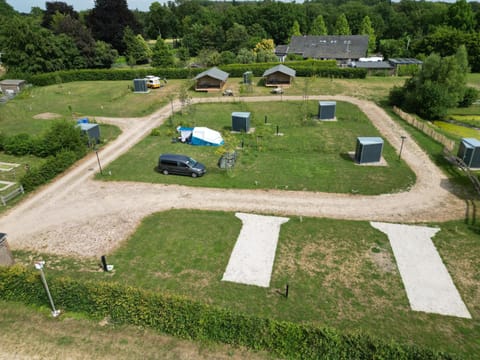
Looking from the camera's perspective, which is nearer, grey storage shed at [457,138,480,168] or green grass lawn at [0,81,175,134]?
grey storage shed at [457,138,480,168]

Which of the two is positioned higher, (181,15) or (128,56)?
(181,15)

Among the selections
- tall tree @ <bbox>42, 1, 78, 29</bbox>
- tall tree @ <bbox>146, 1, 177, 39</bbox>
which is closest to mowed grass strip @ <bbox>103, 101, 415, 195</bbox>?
tall tree @ <bbox>42, 1, 78, 29</bbox>

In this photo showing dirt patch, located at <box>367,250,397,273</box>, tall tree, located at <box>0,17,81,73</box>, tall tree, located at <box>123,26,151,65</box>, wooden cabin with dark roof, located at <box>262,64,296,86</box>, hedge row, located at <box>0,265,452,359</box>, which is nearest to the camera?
hedge row, located at <box>0,265,452,359</box>

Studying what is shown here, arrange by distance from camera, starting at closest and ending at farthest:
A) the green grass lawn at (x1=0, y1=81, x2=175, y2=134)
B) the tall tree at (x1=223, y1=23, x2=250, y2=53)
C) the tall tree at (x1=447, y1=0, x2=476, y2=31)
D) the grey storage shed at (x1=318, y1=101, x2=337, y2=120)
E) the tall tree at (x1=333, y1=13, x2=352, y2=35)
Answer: the grey storage shed at (x1=318, y1=101, x2=337, y2=120) → the green grass lawn at (x1=0, y1=81, x2=175, y2=134) → the tall tree at (x1=447, y1=0, x2=476, y2=31) → the tall tree at (x1=223, y1=23, x2=250, y2=53) → the tall tree at (x1=333, y1=13, x2=352, y2=35)

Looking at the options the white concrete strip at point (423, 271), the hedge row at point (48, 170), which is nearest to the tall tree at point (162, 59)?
the hedge row at point (48, 170)

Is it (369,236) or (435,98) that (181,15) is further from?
(369,236)

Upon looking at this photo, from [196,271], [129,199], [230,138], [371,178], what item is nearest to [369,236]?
[371,178]

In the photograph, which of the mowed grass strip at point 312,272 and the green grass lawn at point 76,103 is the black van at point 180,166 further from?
the green grass lawn at point 76,103

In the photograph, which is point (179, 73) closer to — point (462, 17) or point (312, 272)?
point (312, 272)

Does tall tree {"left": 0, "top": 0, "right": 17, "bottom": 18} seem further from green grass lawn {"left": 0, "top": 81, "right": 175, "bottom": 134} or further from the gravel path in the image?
the gravel path
